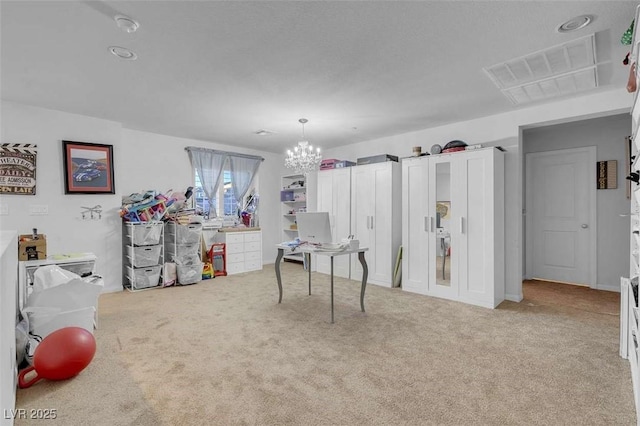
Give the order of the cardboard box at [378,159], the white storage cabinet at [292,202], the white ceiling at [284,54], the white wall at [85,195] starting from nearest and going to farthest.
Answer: the white ceiling at [284,54] < the white wall at [85,195] < the cardboard box at [378,159] < the white storage cabinet at [292,202]

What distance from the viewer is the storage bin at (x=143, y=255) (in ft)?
14.8

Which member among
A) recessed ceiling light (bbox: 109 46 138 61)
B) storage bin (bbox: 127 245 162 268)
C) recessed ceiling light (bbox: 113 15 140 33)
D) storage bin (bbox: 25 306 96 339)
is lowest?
storage bin (bbox: 25 306 96 339)

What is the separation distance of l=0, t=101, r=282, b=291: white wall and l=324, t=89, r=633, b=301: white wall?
14.4 ft

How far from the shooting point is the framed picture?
4078 mm

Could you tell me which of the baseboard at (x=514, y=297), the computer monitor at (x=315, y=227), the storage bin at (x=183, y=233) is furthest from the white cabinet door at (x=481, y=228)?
the storage bin at (x=183, y=233)

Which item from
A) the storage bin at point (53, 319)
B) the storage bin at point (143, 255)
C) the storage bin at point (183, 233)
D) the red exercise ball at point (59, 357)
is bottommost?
the red exercise ball at point (59, 357)

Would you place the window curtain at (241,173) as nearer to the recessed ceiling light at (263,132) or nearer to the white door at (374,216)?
the recessed ceiling light at (263,132)

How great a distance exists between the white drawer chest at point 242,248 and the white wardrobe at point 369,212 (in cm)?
159

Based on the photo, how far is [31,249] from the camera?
2.96 metres

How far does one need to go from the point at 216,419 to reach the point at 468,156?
3.79 metres

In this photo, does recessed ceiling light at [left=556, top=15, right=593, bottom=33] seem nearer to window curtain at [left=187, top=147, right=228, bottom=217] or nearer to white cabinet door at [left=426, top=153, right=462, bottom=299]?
white cabinet door at [left=426, top=153, right=462, bottom=299]

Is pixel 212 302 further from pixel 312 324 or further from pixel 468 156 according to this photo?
pixel 468 156

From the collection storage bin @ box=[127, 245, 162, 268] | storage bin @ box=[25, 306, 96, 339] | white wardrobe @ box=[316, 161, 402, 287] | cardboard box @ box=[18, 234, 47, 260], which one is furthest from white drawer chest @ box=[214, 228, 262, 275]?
storage bin @ box=[25, 306, 96, 339]

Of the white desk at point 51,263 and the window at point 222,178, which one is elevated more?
the window at point 222,178
